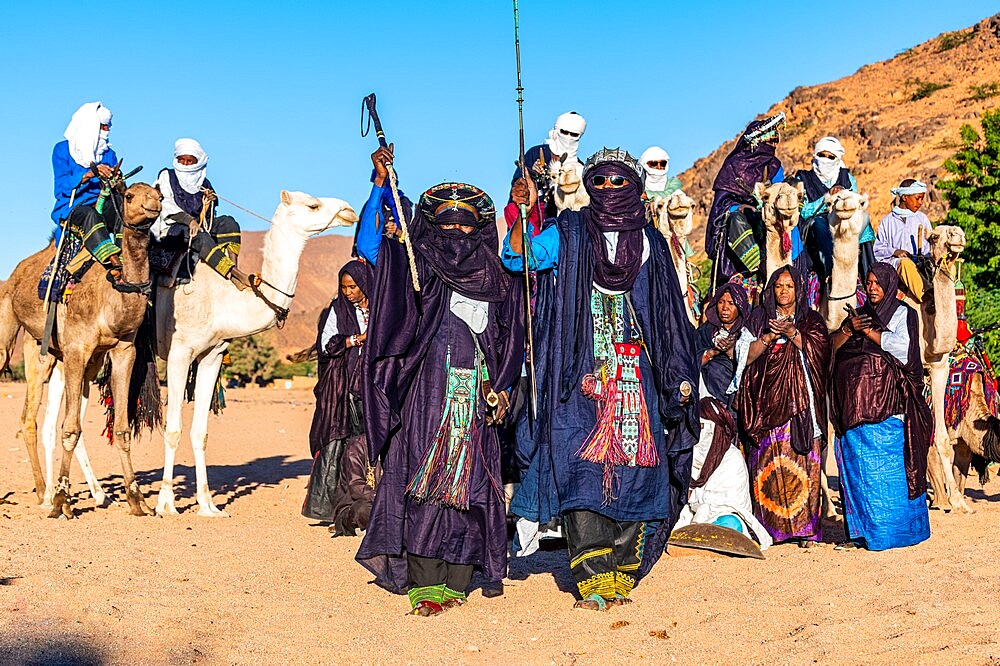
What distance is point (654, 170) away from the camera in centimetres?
931

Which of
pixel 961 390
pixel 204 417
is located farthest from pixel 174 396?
pixel 961 390

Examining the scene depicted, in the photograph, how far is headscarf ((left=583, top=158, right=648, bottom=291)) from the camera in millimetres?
6355

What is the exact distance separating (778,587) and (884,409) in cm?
177

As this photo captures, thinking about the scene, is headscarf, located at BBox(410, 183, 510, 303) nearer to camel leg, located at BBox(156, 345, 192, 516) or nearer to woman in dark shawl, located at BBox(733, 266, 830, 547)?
woman in dark shawl, located at BBox(733, 266, 830, 547)

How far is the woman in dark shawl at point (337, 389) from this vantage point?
8.95m

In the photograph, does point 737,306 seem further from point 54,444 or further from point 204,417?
point 54,444

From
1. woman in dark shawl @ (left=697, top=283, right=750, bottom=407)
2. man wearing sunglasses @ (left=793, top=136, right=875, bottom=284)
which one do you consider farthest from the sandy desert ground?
man wearing sunglasses @ (left=793, top=136, right=875, bottom=284)

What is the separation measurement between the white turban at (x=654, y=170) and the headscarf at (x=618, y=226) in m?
2.93

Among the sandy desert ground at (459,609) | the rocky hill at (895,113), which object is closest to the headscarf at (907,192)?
the sandy desert ground at (459,609)

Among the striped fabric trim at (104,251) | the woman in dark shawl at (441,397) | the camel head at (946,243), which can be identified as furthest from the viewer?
the striped fabric trim at (104,251)

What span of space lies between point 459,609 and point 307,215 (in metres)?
4.98

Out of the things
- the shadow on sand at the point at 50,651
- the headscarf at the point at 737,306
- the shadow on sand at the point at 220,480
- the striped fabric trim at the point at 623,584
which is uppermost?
the headscarf at the point at 737,306

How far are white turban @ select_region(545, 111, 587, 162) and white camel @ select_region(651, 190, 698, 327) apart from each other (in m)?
0.80

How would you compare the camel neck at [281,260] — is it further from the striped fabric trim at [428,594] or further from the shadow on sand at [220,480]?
the striped fabric trim at [428,594]
